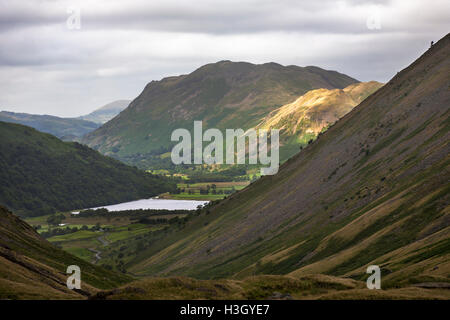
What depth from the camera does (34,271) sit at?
101 meters

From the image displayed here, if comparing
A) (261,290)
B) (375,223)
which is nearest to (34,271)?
(261,290)

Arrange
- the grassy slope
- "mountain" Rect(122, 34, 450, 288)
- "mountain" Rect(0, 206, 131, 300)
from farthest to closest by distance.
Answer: "mountain" Rect(122, 34, 450, 288) → "mountain" Rect(0, 206, 131, 300) → the grassy slope

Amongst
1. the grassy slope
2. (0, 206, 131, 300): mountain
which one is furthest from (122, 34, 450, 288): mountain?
(0, 206, 131, 300): mountain

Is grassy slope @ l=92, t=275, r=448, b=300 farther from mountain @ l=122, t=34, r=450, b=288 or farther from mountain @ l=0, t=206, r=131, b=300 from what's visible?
mountain @ l=0, t=206, r=131, b=300

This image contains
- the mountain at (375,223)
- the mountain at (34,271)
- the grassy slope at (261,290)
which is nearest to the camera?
the grassy slope at (261,290)

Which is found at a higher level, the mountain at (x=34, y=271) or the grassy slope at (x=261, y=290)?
the mountain at (x=34, y=271)

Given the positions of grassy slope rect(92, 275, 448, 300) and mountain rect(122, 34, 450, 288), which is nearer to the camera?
grassy slope rect(92, 275, 448, 300)

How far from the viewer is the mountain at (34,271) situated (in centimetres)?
7594

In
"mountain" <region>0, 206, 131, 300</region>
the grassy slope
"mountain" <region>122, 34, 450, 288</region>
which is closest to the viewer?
the grassy slope

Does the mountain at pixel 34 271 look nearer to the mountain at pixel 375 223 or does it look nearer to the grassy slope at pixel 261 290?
the grassy slope at pixel 261 290

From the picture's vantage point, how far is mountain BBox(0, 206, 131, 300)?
7594cm

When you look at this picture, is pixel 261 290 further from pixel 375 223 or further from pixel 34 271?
pixel 375 223

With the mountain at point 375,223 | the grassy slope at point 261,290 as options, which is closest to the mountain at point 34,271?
the grassy slope at point 261,290
